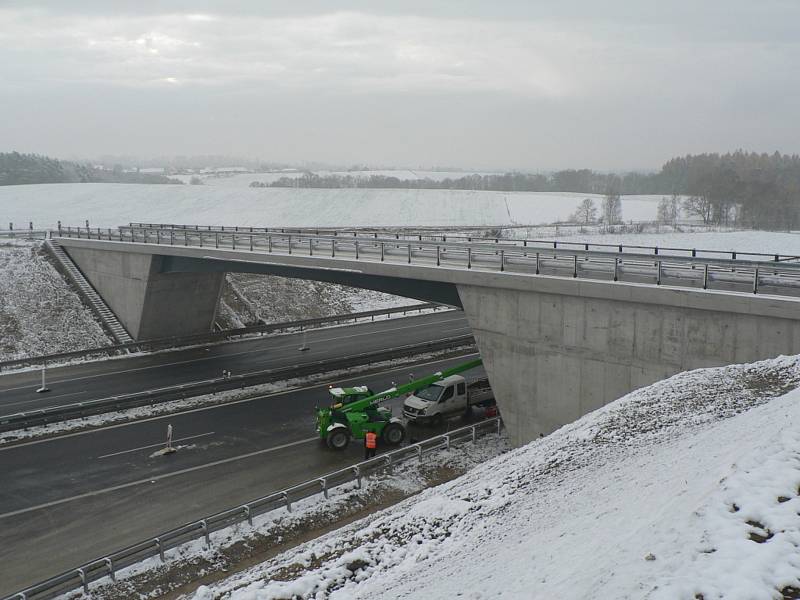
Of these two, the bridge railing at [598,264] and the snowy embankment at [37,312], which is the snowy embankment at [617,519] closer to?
the bridge railing at [598,264]

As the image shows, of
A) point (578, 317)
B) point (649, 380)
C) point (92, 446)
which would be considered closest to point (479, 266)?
point (578, 317)

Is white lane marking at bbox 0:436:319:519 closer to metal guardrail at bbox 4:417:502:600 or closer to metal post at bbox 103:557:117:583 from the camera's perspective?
metal guardrail at bbox 4:417:502:600

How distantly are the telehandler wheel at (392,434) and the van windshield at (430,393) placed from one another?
234cm

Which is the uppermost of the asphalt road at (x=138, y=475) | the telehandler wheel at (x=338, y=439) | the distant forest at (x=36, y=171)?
the distant forest at (x=36, y=171)

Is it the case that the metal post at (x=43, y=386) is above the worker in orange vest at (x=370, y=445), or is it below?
below

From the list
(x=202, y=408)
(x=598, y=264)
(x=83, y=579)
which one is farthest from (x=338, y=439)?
(x=598, y=264)

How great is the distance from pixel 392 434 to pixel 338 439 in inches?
81.5

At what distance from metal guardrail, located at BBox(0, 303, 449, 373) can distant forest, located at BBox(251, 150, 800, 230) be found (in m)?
45.6

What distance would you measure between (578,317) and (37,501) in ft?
59.3

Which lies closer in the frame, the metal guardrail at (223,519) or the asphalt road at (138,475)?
the metal guardrail at (223,519)

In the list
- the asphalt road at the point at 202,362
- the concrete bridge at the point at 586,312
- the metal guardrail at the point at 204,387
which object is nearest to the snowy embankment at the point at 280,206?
the asphalt road at the point at 202,362

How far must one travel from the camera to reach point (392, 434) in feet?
82.1

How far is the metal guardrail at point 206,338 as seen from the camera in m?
37.9

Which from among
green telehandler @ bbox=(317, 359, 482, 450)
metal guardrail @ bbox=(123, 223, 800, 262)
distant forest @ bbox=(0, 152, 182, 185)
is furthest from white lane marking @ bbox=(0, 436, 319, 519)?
distant forest @ bbox=(0, 152, 182, 185)
